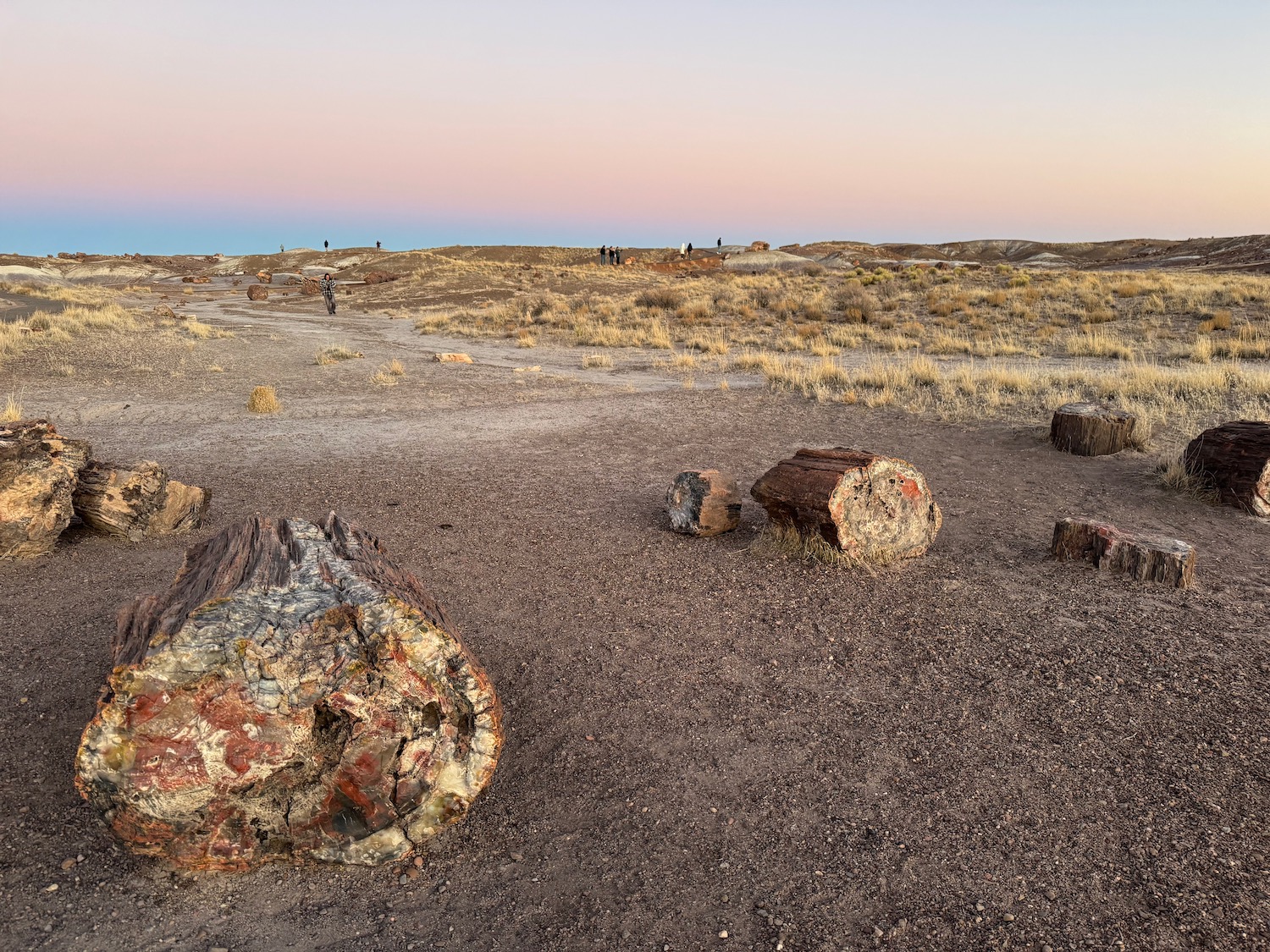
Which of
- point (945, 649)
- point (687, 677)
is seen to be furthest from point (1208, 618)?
point (687, 677)

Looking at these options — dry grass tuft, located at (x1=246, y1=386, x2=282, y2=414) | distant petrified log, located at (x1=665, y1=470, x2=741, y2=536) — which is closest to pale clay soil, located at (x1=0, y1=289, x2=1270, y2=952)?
distant petrified log, located at (x1=665, y1=470, x2=741, y2=536)

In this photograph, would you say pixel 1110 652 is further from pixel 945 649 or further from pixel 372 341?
pixel 372 341

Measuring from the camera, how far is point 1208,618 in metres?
4.83

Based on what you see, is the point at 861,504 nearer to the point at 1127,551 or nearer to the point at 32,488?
the point at 1127,551

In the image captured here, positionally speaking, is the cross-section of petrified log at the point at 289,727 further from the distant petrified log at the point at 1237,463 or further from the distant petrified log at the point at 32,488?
the distant petrified log at the point at 1237,463

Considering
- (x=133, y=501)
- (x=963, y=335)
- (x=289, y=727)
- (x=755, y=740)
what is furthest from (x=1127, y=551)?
(x=963, y=335)

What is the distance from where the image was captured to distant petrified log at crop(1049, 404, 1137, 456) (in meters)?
8.52

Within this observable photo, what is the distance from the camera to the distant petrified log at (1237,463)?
675 centimetres

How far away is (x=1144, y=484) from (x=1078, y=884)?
6138mm

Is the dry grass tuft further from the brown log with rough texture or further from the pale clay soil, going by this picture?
the brown log with rough texture

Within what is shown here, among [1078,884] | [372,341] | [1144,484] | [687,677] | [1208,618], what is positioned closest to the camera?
[1078,884]

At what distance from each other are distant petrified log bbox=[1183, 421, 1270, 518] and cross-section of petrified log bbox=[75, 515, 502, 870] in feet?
22.7

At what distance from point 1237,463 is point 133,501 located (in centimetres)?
919

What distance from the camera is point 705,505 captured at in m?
6.40
